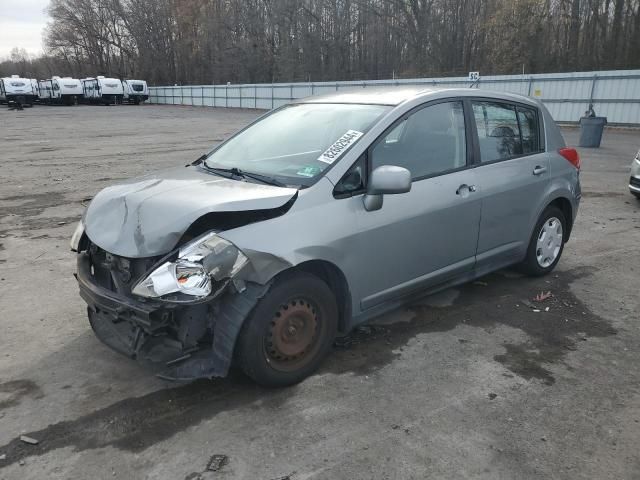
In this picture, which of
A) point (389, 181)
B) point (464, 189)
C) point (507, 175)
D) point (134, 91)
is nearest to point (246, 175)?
point (389, 181)

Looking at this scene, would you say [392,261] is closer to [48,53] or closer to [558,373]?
[558,373]

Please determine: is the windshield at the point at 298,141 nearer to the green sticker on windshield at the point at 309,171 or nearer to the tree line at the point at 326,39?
the green sticker on windshield at the point at 309,171

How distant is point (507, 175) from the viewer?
4445mm

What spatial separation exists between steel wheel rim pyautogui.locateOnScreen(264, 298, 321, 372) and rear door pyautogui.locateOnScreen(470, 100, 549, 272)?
5.74 ft

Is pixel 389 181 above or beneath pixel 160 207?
above

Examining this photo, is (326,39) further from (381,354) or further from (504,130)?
(381,354)

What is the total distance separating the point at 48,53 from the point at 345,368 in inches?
4075

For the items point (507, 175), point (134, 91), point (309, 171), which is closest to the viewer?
point (309, 171)

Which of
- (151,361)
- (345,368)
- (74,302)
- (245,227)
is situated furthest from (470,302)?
(74,302)

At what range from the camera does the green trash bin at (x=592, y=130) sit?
52.1ft

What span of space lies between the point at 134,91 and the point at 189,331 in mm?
59895

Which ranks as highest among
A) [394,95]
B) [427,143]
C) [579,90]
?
[579,90]

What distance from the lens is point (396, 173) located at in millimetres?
3301

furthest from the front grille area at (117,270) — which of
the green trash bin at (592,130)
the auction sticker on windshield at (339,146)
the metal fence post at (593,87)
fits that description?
the metal fence post at (593,87)
